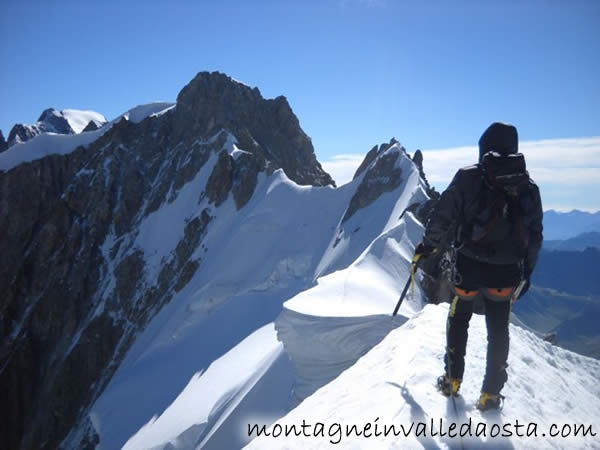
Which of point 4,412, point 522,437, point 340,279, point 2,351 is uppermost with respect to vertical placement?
point 522,437

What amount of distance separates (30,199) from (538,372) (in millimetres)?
57975

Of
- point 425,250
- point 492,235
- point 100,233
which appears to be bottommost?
point 100,233

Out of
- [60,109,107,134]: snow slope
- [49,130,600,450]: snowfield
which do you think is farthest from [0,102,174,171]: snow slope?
[60,109,107,134]: snow slope

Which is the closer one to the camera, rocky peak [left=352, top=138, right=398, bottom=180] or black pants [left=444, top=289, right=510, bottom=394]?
black pants [left=444, top=289, right=510, bottom=394]

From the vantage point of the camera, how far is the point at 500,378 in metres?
4.04

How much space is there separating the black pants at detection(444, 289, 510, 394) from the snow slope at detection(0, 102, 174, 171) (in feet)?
175

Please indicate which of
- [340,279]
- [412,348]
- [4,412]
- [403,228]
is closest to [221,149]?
[403,228]

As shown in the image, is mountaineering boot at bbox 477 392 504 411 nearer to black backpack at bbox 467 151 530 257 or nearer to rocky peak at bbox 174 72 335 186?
black backpack at bbox 467 151 530 257

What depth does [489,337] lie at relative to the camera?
13.6 ft

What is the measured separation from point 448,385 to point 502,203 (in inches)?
82.5

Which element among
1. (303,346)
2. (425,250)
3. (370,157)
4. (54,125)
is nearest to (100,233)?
(370,157)

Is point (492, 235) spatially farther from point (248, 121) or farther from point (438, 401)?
point (248, 121)

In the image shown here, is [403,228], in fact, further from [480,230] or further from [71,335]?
[71,335]

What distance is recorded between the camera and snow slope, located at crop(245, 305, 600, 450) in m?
3.87
